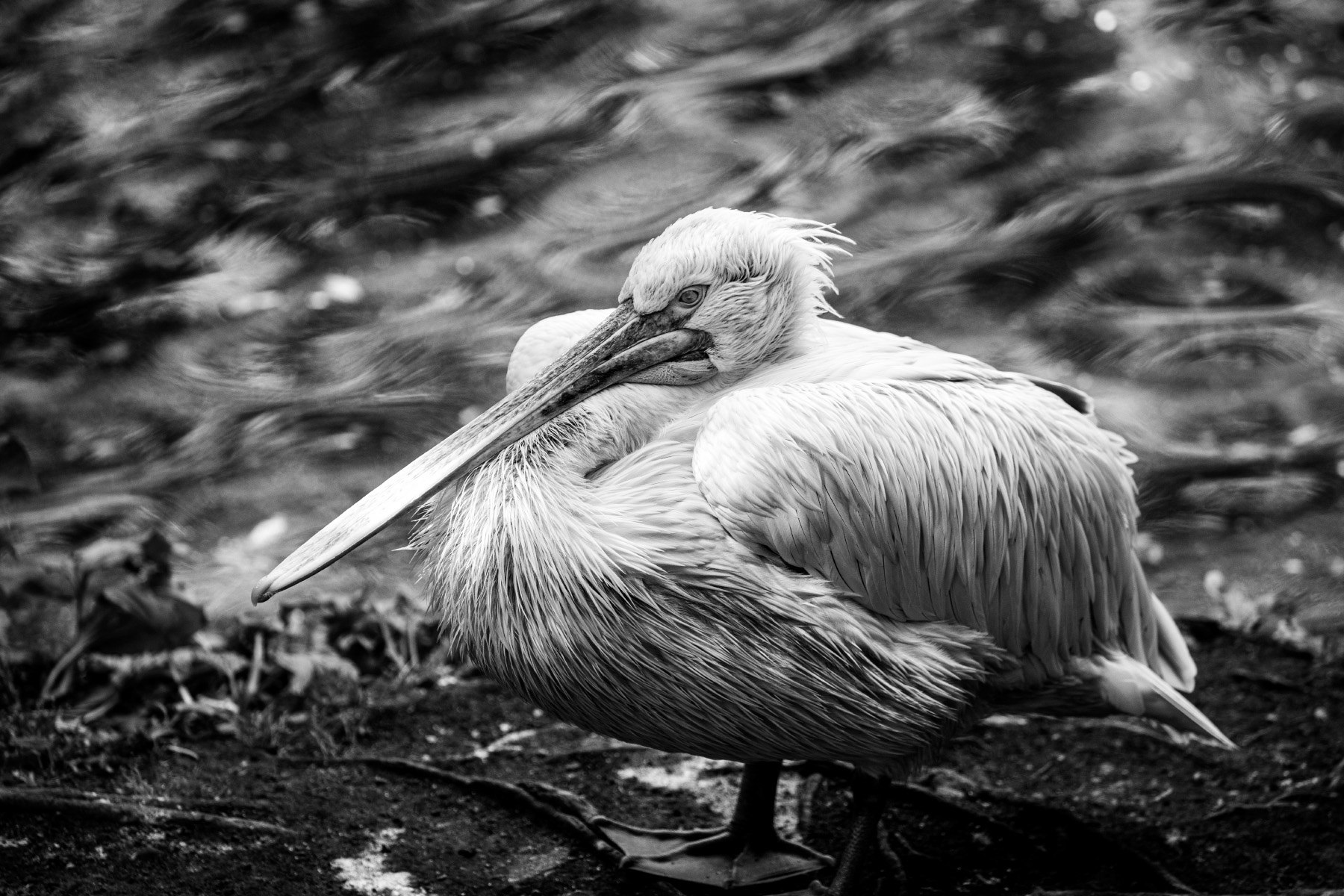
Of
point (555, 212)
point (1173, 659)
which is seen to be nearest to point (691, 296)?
point (1173, 659)

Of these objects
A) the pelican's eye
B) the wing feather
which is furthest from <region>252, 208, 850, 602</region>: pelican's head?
the wing feather

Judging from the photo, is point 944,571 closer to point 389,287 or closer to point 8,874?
point 8,874

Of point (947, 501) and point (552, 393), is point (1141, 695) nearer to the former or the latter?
point (947, 501)

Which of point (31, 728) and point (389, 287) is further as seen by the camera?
point (389, 287)

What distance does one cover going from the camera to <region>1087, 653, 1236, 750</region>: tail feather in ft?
9.46

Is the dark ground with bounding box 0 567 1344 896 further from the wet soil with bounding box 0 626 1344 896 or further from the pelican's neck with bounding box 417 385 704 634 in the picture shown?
the pelican's neck with bounding box 417 385 704 634

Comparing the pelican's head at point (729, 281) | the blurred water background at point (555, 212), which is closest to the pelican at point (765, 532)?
the pelican's head at point (729, 281)

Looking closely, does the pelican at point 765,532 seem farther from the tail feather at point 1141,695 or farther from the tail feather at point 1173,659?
the tail feather at point 1173,659

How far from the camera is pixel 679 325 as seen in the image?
2.71 m

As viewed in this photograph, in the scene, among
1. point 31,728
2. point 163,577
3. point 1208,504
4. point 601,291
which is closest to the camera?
point 31,728

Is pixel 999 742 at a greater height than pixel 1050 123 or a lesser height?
lesser

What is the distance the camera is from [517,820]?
310cm

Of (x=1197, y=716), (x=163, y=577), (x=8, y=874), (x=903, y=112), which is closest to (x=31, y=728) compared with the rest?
(x=163, y=577)

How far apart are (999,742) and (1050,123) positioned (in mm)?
3597
